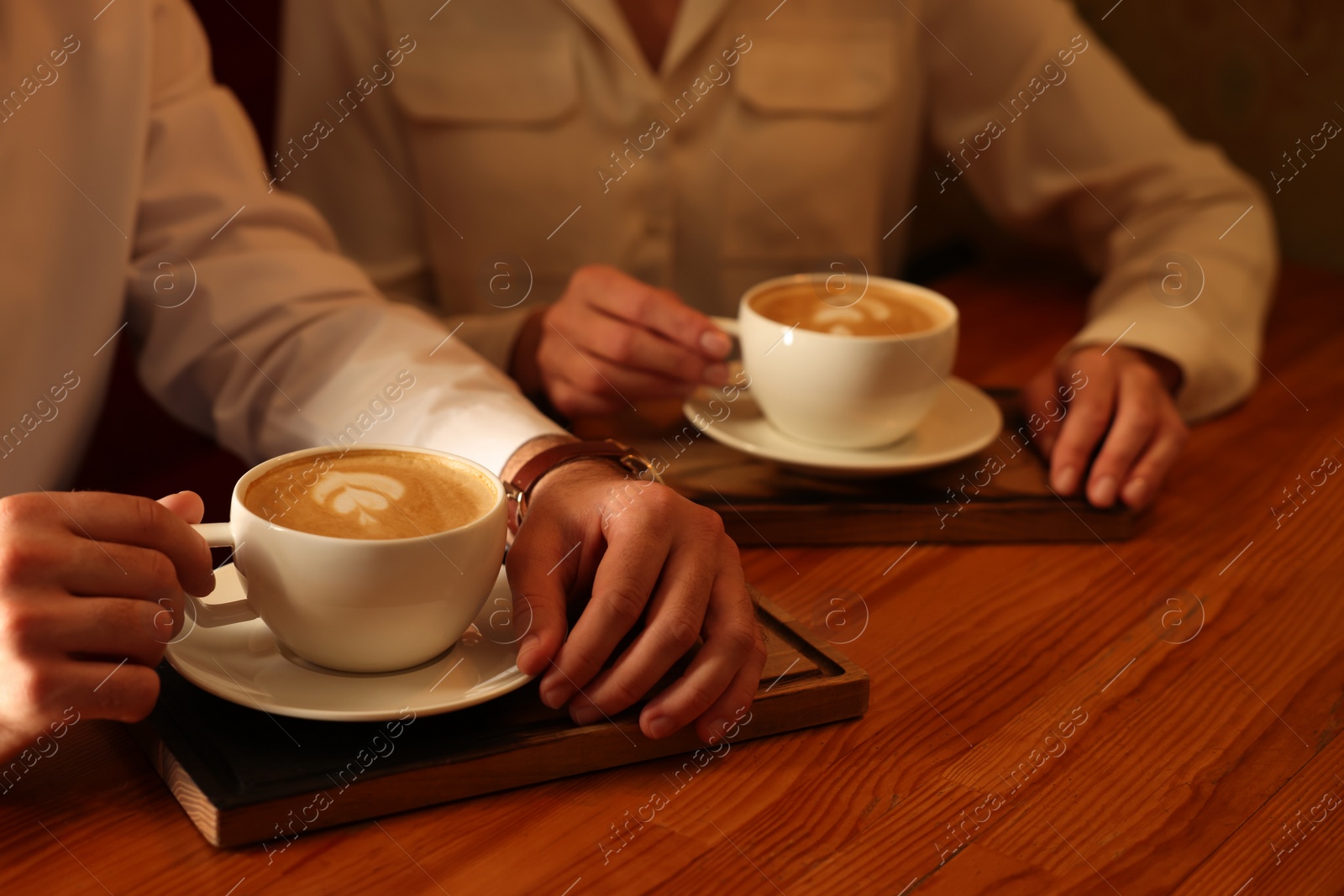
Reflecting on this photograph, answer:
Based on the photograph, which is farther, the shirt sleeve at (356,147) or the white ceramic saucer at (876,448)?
the shirt sleeve at (356,147)

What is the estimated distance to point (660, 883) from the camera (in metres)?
0.59

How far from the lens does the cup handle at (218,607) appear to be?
67 cm

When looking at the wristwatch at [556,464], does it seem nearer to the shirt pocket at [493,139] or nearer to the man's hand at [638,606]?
the man's hand at [638,606]

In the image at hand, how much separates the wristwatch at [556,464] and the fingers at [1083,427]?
42 cm

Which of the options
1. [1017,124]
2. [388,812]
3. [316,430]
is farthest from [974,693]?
[1017,124]

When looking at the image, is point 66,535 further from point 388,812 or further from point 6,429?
point 6,429

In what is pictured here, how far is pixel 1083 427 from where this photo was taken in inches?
43.5

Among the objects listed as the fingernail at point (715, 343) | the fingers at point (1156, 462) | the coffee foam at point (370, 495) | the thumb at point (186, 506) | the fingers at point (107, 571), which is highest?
the coffee foam at point (370, 495)

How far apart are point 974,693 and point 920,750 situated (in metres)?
0.08

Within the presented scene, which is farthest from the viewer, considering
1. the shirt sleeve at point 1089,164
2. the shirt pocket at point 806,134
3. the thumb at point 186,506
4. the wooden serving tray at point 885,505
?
the shirt pocket at point 806,134

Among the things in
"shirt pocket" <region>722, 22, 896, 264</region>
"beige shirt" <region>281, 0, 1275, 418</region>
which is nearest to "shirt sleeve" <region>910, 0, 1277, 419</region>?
"beige shirt" <region>281, 0, 1275, 418</region>

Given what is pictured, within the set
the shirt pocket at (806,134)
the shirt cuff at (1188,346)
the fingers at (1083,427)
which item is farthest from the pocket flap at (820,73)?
the fingers at (1083,427)

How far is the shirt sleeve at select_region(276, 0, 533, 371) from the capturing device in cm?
159

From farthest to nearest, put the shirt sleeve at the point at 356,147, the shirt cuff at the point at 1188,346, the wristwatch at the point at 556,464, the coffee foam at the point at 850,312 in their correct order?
the shirt sleeve at the point at 356,147, the shirt cuff at the point at 1188,346, the coffee foam at the point at 850,312, the wristwatch at the point at 556,464
